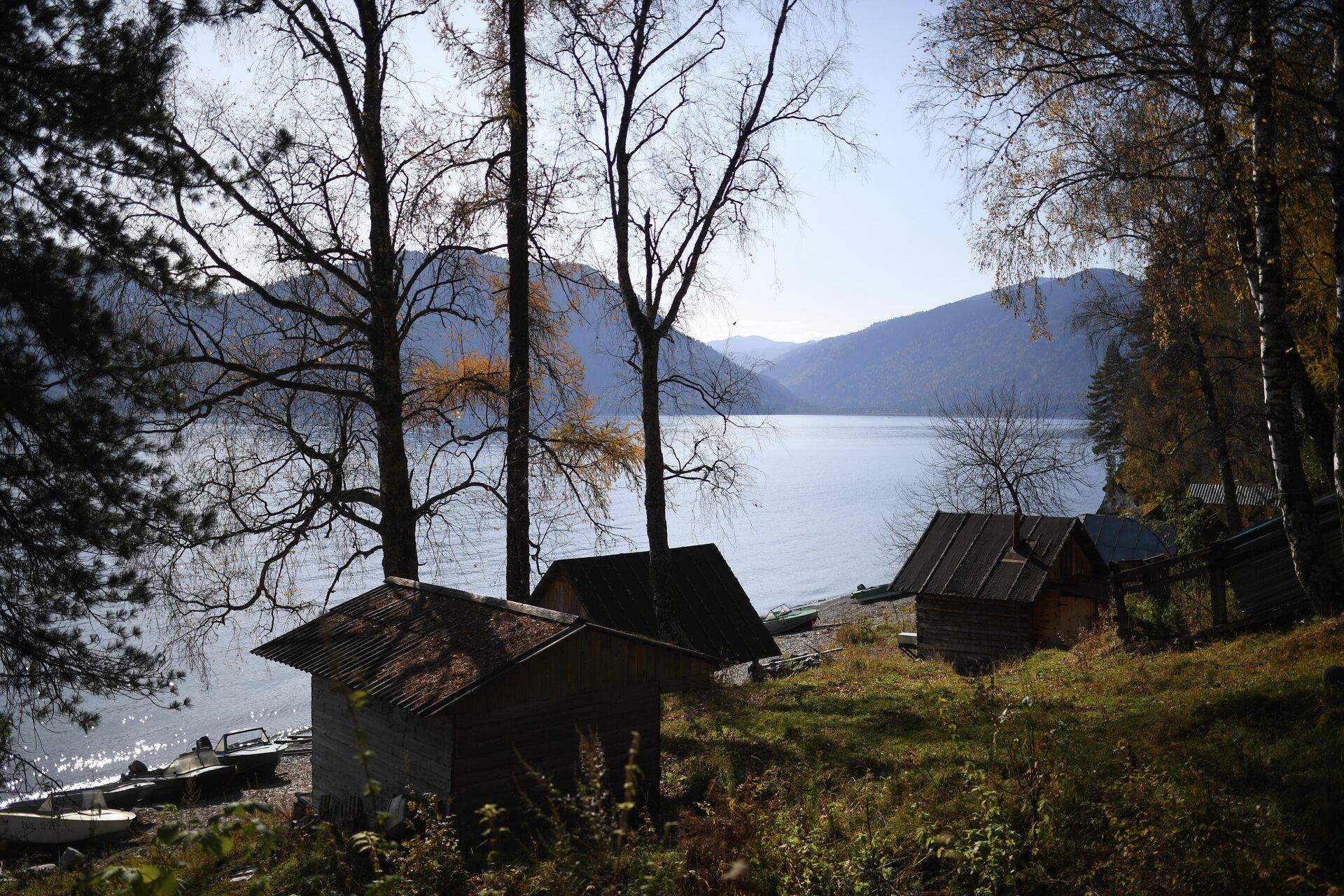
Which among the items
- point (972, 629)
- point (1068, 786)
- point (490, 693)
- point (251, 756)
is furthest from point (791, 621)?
point (1068, 786)

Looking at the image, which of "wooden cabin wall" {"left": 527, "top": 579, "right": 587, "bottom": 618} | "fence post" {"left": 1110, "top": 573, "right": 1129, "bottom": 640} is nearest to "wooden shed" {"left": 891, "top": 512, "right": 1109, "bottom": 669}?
"fence post" {"left": 1110, "top": 573, "right": 1129, "bottom": 640}

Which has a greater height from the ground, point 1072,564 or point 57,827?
point 1072,564

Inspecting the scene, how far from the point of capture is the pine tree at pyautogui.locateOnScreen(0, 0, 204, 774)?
288 inches

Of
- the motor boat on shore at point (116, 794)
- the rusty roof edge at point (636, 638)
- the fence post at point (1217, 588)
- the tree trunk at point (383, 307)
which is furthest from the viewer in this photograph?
the motor boat on shore at point (116, 794)

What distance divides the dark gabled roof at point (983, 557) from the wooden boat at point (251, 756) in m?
18.7

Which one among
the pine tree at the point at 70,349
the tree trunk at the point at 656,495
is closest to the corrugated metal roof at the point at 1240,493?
the tree trunk at the point at 656,495

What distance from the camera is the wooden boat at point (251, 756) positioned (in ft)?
82.4

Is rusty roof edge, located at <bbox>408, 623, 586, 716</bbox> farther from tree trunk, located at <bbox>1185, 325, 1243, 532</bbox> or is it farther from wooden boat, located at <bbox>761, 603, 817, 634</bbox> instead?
wooden boat, located at <bbox>761, 603, 817, 634</bbox>

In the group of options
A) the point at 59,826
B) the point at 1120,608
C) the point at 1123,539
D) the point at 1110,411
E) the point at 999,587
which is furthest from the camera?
the point at 1110,411

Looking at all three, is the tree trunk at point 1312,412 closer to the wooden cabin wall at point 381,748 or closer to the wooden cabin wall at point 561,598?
the wooden cabin wall at point 381,748

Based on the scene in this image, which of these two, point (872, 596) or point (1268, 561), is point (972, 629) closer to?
point (1268, 561)

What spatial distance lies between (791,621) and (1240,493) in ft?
71.0

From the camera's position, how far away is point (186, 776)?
24453 millimetres

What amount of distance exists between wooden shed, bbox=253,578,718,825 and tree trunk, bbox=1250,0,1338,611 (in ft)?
26.2
